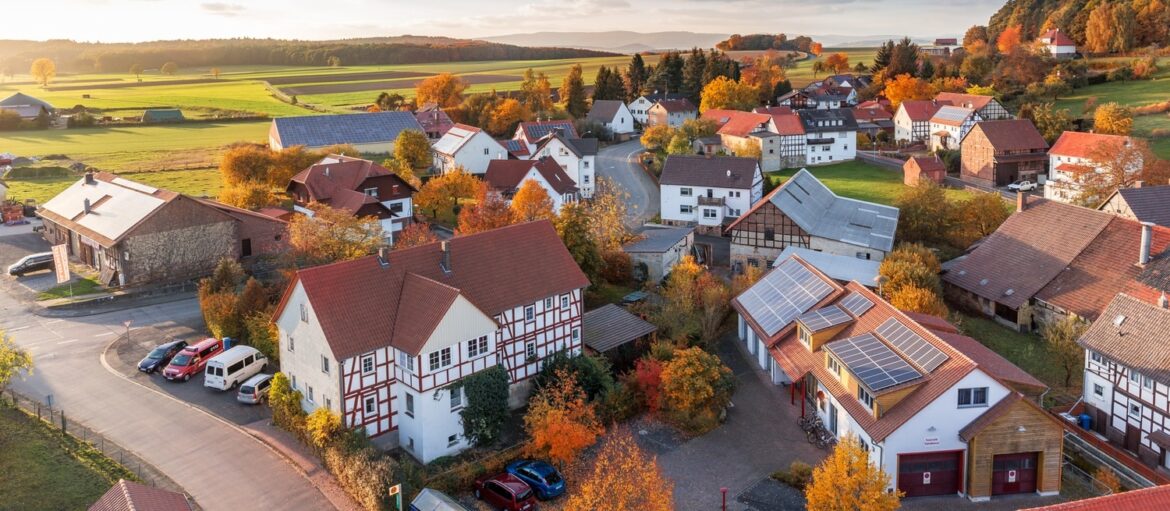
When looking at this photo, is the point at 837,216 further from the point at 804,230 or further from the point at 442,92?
the point at 442,92

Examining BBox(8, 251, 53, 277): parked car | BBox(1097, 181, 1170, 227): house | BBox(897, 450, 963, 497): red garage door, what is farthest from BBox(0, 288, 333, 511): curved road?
BBox(1097, 181, 1170, 227): house

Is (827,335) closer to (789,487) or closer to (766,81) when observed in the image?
(789,487)

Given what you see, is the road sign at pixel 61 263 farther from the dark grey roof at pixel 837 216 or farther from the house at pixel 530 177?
the dark grey roof at pixel 837 216

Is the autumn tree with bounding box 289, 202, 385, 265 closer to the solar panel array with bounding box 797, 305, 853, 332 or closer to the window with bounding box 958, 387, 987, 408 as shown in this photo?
the solar panel array with bounding box 797, 305, 853, 332

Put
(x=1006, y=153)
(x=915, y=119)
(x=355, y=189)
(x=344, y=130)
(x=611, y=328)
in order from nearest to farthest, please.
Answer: (x=611, y=328) → (x=355, y=189) → (x=1006, y=153) → (x=344, y=130) → (x=915, y=119)

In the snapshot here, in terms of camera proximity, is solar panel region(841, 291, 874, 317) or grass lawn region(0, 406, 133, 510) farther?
solar panel region(841, 291, 874, 317)

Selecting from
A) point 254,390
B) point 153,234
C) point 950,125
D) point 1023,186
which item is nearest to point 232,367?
point 254,390
